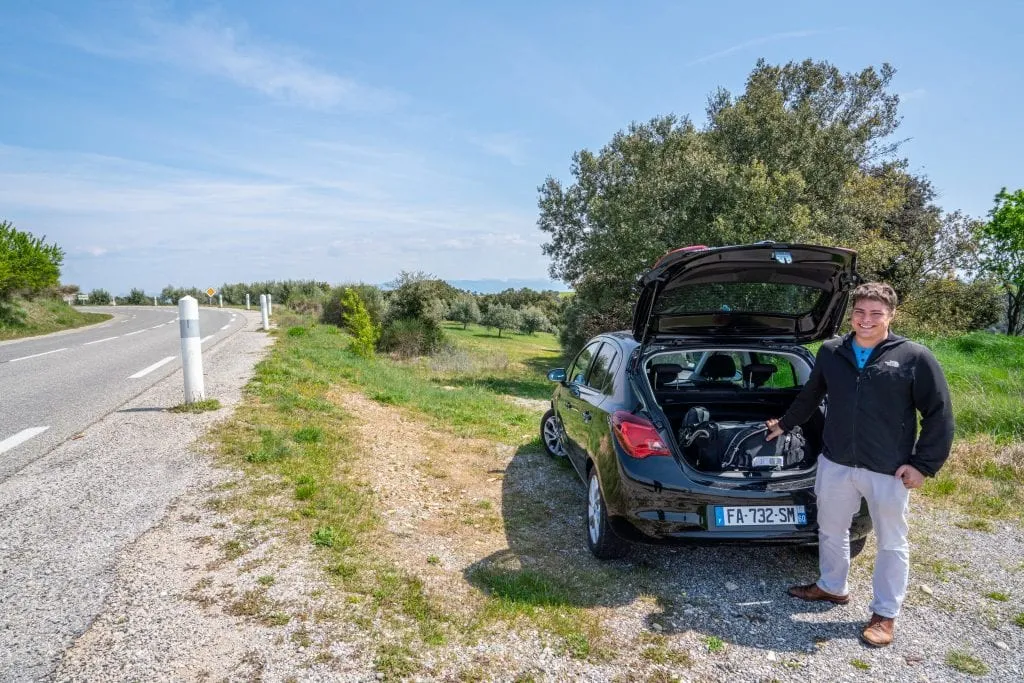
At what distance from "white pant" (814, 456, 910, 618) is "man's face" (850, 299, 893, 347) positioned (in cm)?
75

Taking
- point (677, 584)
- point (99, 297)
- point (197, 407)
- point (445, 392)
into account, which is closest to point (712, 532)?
point (677, 584)

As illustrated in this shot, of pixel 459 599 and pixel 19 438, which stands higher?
pixel 19 438

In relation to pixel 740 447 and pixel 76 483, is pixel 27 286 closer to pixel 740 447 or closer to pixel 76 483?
pixel 76 483

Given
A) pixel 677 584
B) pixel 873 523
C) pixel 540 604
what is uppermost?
pixel 873 523

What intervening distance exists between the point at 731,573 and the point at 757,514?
27.0 inches

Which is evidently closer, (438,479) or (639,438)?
(639,438)

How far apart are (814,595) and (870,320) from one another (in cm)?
172

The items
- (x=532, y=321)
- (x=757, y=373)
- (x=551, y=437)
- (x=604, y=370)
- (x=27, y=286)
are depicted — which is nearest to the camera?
(x=604, y=370)

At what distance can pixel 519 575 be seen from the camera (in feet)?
11.9

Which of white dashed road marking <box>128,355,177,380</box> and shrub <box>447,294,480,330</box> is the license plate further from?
shrub <box>447,294,480,330</box>

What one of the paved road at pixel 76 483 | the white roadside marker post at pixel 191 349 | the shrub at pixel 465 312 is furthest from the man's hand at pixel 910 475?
the shrub at pixel 465 312

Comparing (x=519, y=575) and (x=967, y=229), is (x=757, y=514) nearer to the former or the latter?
(x=519, y=575)

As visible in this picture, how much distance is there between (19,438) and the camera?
5473mm

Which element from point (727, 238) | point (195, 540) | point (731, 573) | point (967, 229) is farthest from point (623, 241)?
point (967, 229)
